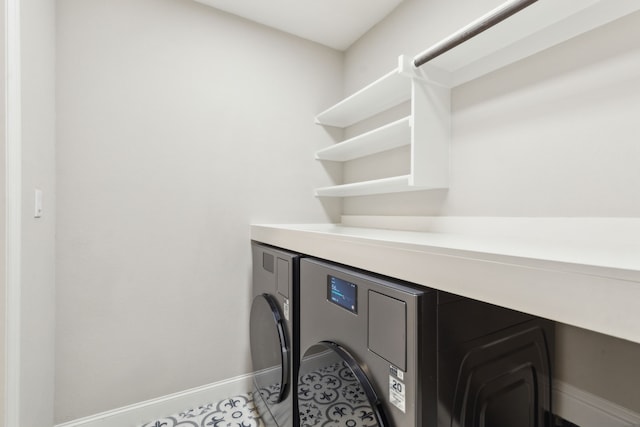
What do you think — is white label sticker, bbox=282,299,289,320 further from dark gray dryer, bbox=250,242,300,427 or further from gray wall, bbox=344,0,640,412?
gray wall, bbox=344,0,640,412

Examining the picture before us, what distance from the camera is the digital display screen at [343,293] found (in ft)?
2.81

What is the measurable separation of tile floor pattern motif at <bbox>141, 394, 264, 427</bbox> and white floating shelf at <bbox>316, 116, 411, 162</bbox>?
5.46ft

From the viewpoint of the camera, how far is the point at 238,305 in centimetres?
186

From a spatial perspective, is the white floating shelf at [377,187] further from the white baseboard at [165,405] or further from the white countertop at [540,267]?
the white baseboard at [165,405]

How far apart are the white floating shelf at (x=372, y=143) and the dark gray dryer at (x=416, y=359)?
846 mm

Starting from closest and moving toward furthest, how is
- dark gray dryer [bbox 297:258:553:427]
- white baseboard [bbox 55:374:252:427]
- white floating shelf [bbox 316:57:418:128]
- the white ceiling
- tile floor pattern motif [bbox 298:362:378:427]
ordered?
dark gray dryer [bbox 297:258:553:427], tile floor pattern motif [bbox 298:362:378:427], white floating shelf [bbox 316:57:418:128], white baseboard [bbox 55:374:252:427], the white ceiling

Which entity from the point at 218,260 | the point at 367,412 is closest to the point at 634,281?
the point at 367,412

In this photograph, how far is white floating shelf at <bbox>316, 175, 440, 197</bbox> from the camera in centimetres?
146

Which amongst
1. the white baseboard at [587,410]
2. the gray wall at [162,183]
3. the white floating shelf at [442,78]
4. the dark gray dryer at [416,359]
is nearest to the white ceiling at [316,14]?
the gray wall at [162,183]

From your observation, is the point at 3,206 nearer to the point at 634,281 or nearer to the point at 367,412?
the point at 367,412

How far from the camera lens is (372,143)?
69.5 inches

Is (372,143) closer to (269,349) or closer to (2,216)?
(269,349)

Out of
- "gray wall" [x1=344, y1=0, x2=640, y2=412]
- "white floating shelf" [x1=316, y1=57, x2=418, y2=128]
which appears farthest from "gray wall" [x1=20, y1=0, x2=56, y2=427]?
"gray wall" [x1=344, y1=0, x2=640, y2=412]

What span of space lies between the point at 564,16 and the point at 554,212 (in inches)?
26.5
